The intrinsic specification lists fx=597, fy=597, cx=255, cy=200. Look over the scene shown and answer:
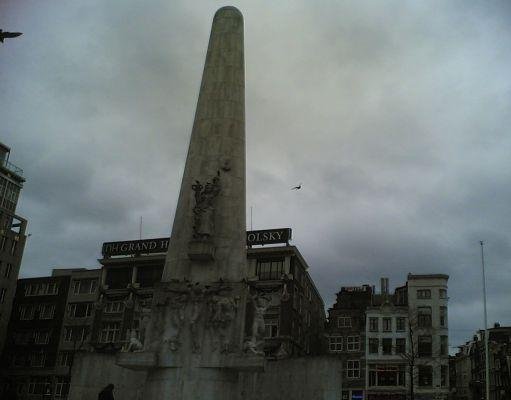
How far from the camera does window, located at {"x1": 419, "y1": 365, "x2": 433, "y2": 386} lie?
217ft

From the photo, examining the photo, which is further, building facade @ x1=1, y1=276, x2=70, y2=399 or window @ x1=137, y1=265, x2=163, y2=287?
building facade @ x1=1, y1=276, x2=70, y2=399

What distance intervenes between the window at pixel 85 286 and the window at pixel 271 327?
73.9 feet

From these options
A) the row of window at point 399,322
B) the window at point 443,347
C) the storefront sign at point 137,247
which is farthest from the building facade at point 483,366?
the storefront sign at point 137,247

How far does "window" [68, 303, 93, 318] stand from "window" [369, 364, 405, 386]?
108 ft

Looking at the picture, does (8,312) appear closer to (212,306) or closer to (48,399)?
(48,399)

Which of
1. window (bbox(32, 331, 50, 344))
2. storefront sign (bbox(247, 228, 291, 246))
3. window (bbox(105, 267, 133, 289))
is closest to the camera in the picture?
storefront sign (bbox(247, 228, 291, 246))

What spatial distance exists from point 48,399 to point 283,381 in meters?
55.6

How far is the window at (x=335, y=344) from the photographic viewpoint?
69688 millimetres

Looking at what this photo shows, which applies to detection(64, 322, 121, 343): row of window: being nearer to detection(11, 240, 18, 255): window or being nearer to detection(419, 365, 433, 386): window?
detection(11, 240, 18, 255): window

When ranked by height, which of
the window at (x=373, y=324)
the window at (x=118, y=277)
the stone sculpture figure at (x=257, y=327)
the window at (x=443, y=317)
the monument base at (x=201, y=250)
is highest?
the window at (x=118, y=277)

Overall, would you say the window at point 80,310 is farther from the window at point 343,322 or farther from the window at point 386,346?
the window at point 386,346

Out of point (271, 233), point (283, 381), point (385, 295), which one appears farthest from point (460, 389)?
point (283, 381)

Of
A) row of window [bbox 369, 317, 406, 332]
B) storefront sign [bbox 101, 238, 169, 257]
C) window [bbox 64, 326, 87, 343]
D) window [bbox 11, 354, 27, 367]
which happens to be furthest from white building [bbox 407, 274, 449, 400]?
window [bbox 11, 354, 27, 367]

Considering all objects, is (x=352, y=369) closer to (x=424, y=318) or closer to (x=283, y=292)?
(x=424, y=318)
